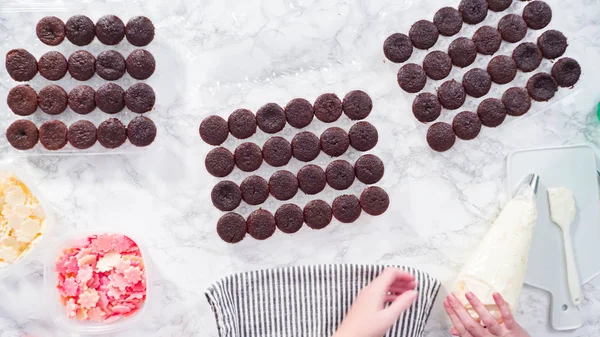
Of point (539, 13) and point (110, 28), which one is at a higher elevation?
point (110, 28)

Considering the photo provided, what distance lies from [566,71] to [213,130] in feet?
3.97

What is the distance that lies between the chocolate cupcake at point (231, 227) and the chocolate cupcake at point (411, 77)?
0.72 m

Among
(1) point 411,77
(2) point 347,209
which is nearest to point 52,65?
(2) point 347,209

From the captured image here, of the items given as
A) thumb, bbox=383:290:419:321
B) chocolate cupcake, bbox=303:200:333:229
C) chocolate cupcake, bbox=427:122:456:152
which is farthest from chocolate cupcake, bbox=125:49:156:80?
thumb, bbox=383:290:419:321

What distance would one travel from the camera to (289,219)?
179cm

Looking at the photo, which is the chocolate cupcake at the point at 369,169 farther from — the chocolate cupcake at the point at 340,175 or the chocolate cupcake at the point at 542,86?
the chocolate cupcake at the point at 542,86

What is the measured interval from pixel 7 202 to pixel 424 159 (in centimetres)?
139

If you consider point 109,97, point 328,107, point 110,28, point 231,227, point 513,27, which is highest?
point 110,28

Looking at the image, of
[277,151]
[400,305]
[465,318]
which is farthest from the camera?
[277,151]

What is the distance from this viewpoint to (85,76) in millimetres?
1767

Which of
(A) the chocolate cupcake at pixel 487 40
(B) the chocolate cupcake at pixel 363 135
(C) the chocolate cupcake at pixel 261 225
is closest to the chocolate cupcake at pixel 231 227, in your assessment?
(C) the chocolate cupcake at pixel 261 225

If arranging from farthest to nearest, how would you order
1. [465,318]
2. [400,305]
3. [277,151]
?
[277,151] < [465,318] < [400,305]

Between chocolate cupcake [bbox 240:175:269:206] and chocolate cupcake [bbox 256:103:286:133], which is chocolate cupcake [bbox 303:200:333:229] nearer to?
chocolate cupcake [bbox 240:175:269:206]

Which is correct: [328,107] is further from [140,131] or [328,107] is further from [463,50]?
[140,131]
